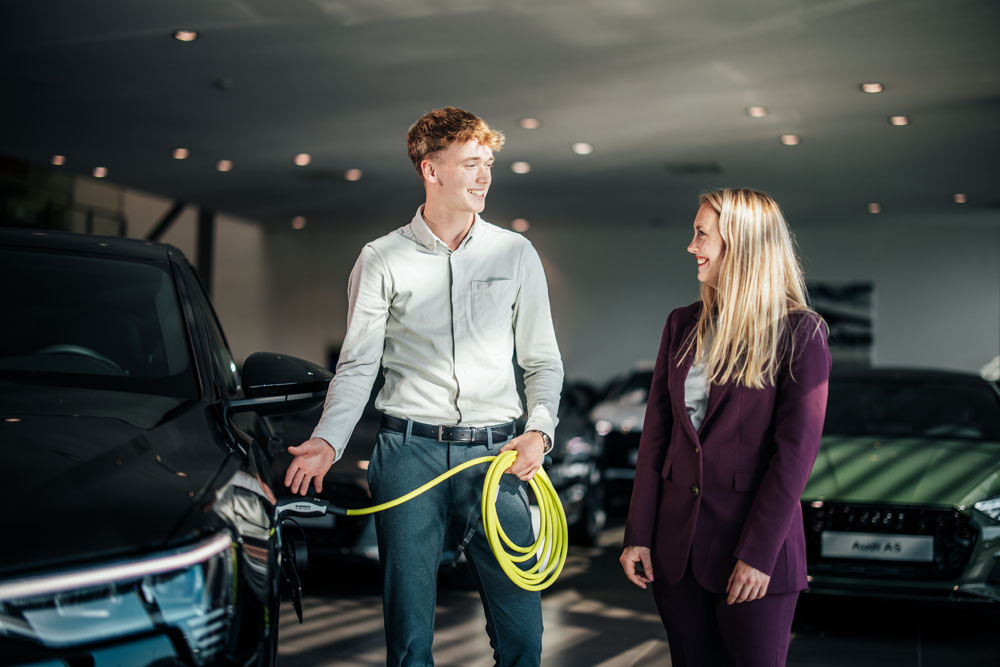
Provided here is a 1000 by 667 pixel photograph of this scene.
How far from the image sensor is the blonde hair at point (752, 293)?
205 centimetres

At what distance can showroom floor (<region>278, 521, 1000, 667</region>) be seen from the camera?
402 cm

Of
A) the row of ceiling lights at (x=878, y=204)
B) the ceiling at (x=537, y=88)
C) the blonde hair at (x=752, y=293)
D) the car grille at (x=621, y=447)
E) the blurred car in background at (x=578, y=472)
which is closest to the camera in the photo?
the blonde hair at (x=752, y=293)

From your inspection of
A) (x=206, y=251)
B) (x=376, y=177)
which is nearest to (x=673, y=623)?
(x=376, y=177)

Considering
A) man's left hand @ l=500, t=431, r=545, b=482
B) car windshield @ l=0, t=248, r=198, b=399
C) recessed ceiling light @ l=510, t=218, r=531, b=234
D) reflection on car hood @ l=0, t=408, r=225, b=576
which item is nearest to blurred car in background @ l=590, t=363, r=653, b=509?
car windshield @ l=0, t=248, r=198, b=399

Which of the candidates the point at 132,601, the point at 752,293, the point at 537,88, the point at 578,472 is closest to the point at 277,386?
the point at 132,601

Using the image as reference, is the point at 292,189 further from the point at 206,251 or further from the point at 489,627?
the point at 489,627

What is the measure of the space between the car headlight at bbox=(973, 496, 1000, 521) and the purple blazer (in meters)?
2.60

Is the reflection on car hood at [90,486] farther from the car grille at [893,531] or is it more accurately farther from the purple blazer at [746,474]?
the car grille at [893,531]

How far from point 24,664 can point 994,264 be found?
17.1m

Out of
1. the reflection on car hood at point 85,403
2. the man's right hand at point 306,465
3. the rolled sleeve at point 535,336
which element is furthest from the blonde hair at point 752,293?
the reflection on car hood at point 85,403

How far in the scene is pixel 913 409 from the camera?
5230 mm

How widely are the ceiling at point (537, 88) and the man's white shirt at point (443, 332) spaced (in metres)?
4.14

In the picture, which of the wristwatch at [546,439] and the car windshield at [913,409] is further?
the car windshield at [913,409]

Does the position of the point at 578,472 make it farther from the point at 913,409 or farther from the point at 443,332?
the point at 443,332
